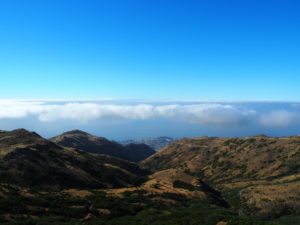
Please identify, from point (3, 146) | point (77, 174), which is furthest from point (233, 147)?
point (3, 146)

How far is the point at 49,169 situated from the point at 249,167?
79.7m

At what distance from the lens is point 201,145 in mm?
161500

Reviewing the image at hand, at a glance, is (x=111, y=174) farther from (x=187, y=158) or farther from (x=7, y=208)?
(x=187, y=158)

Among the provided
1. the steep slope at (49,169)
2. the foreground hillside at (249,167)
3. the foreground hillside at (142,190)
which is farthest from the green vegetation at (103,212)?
the steep slope at (49,169)

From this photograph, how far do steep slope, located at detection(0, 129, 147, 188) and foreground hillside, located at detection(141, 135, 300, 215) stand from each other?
3709 centimetres

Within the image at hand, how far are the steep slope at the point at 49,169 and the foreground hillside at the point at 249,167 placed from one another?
122 ft

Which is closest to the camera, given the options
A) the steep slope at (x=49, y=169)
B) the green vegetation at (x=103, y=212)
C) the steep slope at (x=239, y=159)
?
the green vegetation at (x=103, y=212)

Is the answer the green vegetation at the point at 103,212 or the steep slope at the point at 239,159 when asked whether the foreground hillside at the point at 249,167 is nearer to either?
the steep slope at the point at 239,159

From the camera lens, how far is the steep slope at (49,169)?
59369mm

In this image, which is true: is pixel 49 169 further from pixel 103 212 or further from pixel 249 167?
pixel 249 167

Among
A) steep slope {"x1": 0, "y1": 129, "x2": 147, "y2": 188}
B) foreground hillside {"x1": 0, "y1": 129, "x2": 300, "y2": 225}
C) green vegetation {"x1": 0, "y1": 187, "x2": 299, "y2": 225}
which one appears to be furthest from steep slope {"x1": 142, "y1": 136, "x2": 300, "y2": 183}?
green vegetation {"x1": 0, "y1": 187, "x2": 299, "y2": 225}

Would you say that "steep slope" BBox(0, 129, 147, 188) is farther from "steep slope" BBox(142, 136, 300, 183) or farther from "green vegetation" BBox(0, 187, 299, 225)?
"steep slope" BBox(142, 136, 300, 183)

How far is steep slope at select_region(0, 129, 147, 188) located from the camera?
5937 centimetres

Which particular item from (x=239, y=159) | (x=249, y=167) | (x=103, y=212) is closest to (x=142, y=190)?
(x=103, y=212)
